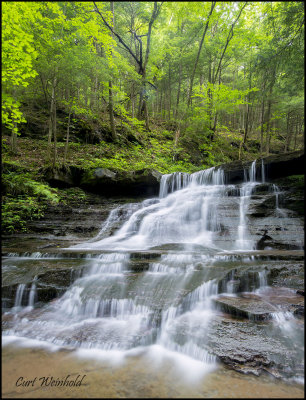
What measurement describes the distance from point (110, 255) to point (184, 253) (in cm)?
192

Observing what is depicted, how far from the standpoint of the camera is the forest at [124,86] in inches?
271

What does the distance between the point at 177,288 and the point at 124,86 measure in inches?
627

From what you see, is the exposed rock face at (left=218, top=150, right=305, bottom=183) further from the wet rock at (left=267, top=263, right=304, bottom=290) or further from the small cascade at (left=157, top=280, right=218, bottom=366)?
the small cascade at (left=157, top=280, right=218, bottom=366)

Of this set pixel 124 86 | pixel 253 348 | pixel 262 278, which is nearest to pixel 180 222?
pixel 262 278

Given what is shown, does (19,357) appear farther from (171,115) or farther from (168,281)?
(171,115)

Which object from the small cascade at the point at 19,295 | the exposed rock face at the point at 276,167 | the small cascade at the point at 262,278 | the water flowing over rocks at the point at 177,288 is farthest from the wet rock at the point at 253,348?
the exposed rock face at the point at 276,167

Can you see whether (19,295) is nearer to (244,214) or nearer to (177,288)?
(177,288)

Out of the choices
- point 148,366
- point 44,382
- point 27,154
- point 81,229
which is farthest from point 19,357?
point 27,154

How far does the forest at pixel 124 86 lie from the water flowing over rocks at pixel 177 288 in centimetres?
334

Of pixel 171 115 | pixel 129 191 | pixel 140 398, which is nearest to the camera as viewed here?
pixel 140 398

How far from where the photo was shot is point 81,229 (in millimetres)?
8469

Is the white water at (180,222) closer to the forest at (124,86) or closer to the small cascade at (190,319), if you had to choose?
the small cascade at (190,319)

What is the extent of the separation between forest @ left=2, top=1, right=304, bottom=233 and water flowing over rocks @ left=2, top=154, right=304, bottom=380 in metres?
3.34

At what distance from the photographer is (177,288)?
4.39 meters
